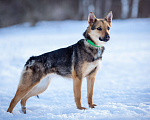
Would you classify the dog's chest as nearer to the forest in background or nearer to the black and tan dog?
the black and tan dog

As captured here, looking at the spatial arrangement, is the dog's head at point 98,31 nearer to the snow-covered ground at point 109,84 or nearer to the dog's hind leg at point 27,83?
the snow-covered ground at point 109,84

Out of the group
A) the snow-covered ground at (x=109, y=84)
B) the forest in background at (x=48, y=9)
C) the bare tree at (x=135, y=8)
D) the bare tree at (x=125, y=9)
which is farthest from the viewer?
the forest in background at (x=48, y=9)

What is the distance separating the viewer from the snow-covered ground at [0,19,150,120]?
2.86m

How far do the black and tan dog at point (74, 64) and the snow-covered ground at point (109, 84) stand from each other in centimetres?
36

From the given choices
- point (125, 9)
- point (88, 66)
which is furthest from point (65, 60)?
point (125, 9)

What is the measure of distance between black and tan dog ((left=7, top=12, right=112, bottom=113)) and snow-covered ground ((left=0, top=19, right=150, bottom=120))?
1.18 feet

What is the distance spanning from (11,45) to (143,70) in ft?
26.4

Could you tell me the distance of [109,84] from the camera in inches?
205

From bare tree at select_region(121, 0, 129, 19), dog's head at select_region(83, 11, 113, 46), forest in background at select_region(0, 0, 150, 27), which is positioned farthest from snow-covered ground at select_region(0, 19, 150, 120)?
forest in background at select_region(0, 0, 150, 27)

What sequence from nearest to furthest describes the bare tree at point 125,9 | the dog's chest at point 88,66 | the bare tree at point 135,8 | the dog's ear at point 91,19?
the dog's chest at point 88,66, the dog's ear at point 91,19, the bare tree at point 135,8, the bare tree at point 125,9

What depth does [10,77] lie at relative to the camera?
6219 millimetres

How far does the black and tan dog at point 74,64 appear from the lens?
3.20 metres

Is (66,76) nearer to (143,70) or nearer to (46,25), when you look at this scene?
(143,70)

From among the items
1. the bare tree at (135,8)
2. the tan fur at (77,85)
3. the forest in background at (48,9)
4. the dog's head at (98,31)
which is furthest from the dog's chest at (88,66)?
the forest in background at (48,9)
